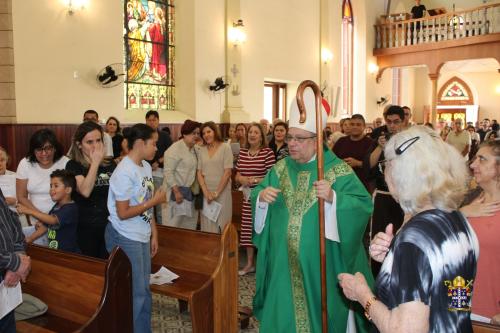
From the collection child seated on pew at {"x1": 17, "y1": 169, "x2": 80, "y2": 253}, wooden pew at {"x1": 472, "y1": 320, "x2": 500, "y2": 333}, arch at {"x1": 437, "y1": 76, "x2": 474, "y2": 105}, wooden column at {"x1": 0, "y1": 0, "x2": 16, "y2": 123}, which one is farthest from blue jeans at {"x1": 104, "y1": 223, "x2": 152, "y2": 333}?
arch at {"x1": 437, "y1": 76, "x2": 474, "y2": 105}

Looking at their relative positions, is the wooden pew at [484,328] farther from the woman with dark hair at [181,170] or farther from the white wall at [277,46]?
the white wall at [277,46]

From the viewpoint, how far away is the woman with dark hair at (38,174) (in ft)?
12.7

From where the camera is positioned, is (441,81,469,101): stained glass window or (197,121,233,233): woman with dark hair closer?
(197,121,233,233): woman with dark hair

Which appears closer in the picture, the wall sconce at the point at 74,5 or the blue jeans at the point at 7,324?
the blue jeans at the point at 7,324

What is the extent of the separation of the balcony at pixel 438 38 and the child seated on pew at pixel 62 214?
559 inches

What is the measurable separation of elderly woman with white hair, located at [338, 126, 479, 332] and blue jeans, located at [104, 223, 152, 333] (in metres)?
1.86

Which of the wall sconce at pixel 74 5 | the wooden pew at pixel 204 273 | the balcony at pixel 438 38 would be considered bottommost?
the wooden pew at pixel 204 273

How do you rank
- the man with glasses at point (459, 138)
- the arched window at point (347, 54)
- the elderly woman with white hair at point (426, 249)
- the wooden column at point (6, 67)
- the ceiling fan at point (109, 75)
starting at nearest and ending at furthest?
1. the elderly woman with white hair at point (426, 249)
2. the wooden column at point (6, 67)
3. the ceiling fan at point (109, 75)
4. the man with glasses at point (459, 138)
5. the arched window at point (347, 54)

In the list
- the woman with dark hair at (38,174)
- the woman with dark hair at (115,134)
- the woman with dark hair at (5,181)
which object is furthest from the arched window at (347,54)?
the woman with dark hair at (38,174)

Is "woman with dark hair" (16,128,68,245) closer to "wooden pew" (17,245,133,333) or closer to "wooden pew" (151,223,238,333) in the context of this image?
"wooden pew" (17,245,133,333)

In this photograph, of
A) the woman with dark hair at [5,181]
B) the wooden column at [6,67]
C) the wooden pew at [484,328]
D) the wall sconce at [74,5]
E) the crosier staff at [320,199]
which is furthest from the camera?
the wall sconce at [74,5]

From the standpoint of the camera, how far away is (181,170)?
5.53 meters

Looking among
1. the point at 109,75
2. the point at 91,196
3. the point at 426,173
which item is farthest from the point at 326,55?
the point at 426,173

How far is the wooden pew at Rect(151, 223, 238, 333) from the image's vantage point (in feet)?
11.1
